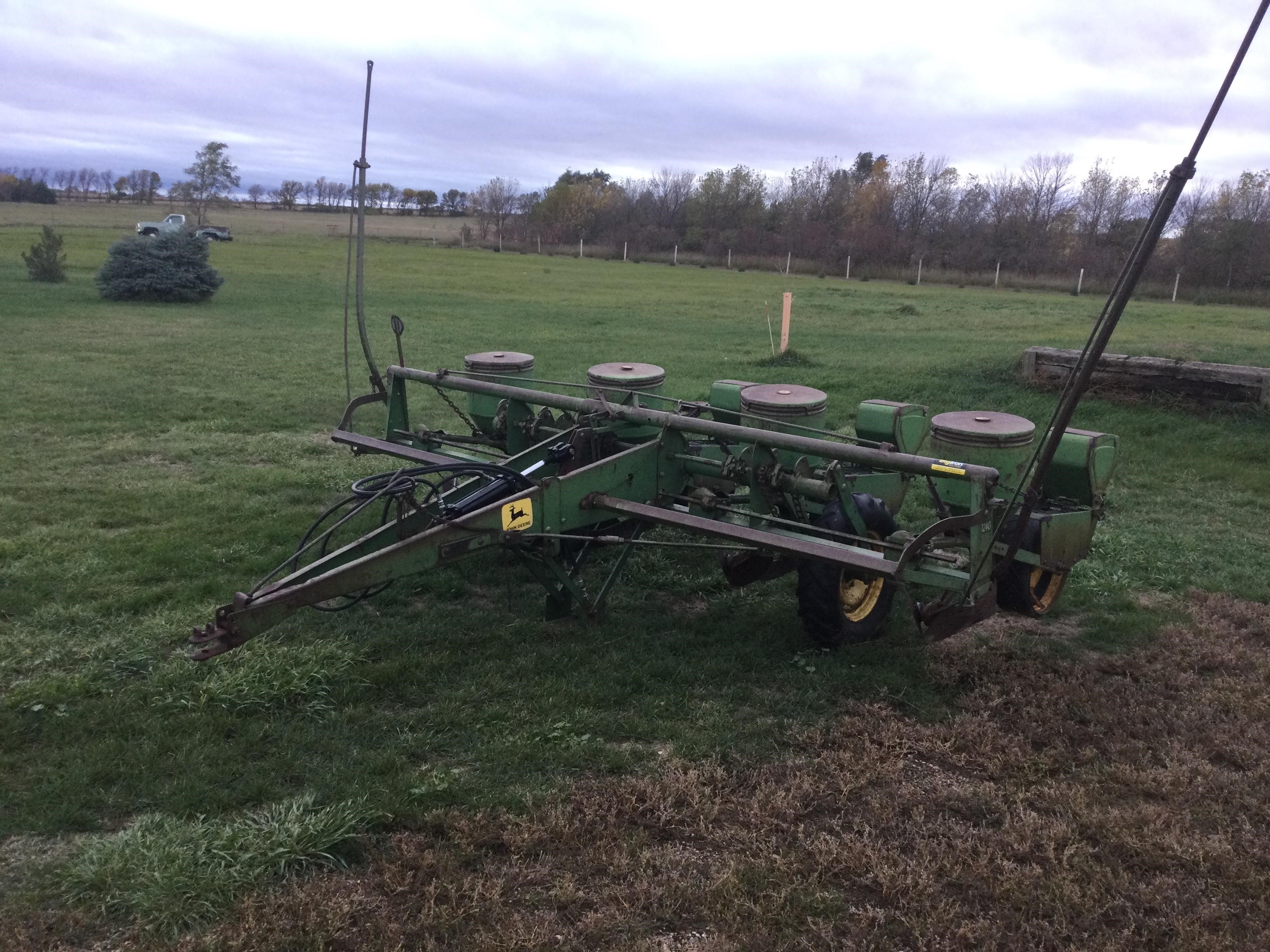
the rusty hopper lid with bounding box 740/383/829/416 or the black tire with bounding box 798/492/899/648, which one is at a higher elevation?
the rusty hopper lid with bounding box 740/383/829/416

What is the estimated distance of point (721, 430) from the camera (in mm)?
4730

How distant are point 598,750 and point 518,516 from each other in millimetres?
1071

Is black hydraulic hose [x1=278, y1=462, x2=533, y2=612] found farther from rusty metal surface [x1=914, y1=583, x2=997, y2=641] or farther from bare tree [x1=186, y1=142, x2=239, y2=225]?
bare tree [x1=186, y1=142, x2=239, y2=225]

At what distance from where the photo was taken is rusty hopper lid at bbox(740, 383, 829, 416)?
5.71 meters

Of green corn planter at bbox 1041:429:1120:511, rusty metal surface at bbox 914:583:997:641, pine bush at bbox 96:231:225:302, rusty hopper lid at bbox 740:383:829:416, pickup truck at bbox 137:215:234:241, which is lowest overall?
rusty metal surface at bbox 914:583:997:641

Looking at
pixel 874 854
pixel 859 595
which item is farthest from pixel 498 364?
pixel 874 854

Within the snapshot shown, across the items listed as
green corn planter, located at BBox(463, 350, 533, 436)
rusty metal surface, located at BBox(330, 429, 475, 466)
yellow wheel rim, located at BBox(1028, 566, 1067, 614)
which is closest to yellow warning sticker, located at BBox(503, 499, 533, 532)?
rusty metal surface, located at BBox(330, 429, 475, 466)

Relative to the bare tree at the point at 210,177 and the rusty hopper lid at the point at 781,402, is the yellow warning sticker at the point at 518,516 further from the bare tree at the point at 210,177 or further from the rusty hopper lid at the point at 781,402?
the bare tree at the point at 210,177

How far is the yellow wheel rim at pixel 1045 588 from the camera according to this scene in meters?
5.47

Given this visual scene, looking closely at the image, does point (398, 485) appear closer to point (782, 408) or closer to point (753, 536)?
point (753, 536)

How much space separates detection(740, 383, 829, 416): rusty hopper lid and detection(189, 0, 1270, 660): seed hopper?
0.04 feet

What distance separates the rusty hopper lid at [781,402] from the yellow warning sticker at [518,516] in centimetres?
179

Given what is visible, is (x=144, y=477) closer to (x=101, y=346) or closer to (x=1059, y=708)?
(x=1059, y=708)

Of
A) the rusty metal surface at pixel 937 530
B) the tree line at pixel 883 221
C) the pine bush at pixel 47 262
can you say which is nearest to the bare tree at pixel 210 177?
the tree line at pixel 883 221
